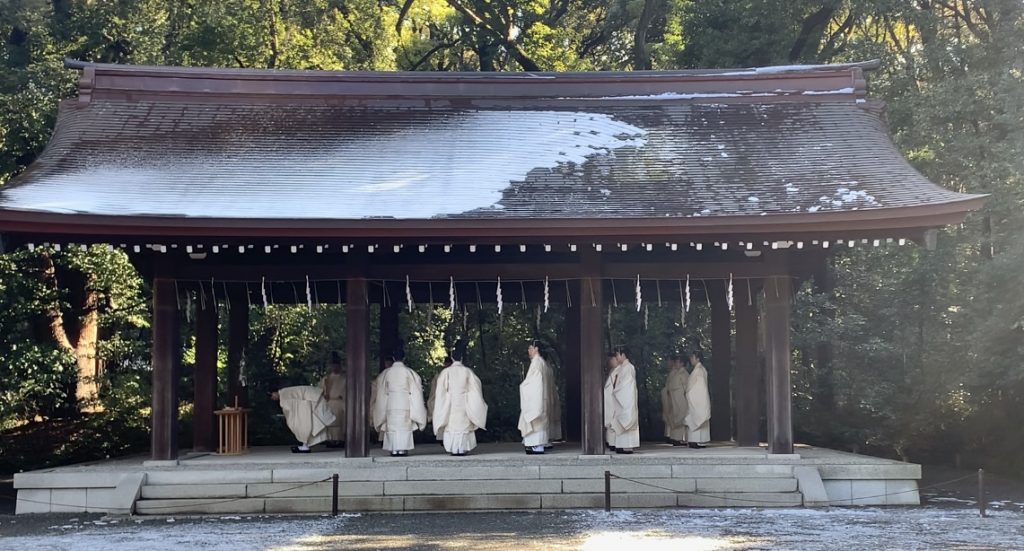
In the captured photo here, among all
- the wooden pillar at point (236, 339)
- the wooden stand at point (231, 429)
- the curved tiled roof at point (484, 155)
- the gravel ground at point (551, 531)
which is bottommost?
the gravel ground at point (551, 531)

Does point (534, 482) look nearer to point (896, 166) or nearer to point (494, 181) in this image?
point (494, 181)

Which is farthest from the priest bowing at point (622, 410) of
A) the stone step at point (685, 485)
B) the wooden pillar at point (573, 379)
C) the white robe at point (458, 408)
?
the wooden pillar at point (573, 379)

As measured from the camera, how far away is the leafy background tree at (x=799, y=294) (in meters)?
17.0

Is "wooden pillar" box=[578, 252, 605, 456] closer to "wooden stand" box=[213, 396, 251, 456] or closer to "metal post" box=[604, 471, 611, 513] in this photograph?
"metal post" box=[604, 471, 611, 513]

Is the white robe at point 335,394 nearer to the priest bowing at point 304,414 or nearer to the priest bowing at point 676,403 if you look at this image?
the priest bowing at point 304,414

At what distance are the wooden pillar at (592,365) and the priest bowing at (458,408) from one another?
4.36ft

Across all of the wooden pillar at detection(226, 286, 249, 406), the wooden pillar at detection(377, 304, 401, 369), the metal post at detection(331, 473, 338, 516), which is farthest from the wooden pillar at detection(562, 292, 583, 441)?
the metal post at detection(331, 473, 338, 516)

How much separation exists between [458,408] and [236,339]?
3716mm

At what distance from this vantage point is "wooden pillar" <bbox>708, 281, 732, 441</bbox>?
1548cm

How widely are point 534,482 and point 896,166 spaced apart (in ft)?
18.7

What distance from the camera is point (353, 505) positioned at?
1172 centimetres

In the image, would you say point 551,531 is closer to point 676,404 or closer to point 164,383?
point 164,383

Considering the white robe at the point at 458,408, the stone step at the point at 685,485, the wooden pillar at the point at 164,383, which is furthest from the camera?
the white robe at the point at 458,408

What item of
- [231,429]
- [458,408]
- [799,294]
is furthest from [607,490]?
[799,294]
